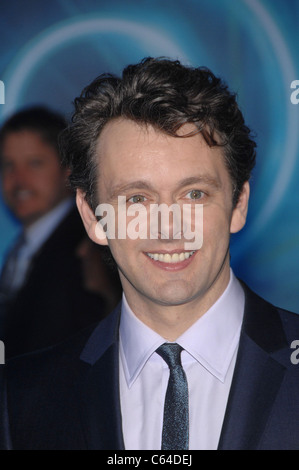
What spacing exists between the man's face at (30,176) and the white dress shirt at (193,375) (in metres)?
1.44

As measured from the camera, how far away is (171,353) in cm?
202

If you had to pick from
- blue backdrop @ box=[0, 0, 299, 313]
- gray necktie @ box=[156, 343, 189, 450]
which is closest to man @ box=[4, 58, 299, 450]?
gray necktie @ box=[156, 343, 189, 450]

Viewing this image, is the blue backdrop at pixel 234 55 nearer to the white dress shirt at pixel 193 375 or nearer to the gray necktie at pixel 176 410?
the white dress shirt at pixel 193 375

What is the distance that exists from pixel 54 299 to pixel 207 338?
155cm

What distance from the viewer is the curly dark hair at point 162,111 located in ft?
6.70

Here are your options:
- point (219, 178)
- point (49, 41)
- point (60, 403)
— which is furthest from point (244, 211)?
point (49, 41)

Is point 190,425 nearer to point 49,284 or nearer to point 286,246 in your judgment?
point 286,246

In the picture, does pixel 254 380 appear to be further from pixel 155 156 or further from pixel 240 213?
pixel 155 156

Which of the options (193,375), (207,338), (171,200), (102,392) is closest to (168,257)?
(171,200)

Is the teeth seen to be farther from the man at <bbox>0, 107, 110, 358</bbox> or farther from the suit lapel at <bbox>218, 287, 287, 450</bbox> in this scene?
the man at <bbox>0, 107, 110, 358</bbox>

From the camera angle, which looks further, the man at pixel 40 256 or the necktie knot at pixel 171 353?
the man at pixel 40 256

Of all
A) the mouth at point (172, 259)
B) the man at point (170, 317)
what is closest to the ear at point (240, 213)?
the man at point (170, 317)

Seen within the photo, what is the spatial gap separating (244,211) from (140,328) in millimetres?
580

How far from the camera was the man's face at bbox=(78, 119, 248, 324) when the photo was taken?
6.46 ft
